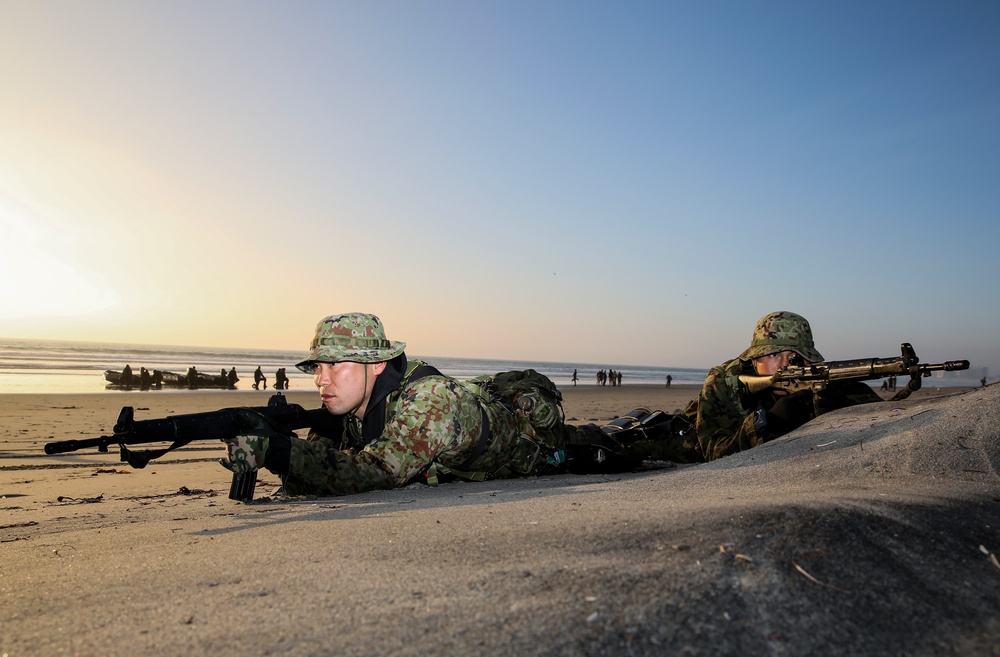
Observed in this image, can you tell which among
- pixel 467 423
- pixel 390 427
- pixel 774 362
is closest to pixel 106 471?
pixel 390 427

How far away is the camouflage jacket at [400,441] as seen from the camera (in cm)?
396

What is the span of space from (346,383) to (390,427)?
51 cm

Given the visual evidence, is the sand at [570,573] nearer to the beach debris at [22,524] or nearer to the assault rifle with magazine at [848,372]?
the beach debris at [22,524]

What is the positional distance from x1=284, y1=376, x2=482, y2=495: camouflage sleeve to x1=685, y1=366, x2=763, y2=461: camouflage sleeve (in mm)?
2816

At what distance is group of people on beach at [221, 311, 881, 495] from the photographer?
4008 mm

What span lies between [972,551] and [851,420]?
3148 millimetres

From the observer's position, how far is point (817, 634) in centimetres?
130

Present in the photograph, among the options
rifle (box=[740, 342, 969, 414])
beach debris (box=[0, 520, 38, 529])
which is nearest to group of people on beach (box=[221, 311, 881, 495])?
rifle (box=[740, 342, 969, 414])

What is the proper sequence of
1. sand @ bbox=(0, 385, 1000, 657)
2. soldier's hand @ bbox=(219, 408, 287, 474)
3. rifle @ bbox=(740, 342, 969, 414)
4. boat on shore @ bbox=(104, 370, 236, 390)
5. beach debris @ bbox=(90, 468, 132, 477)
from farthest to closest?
boat on shore @ bbox=(104, 370, 236, 390) < beach debris @ bbox=(90, 468, 132, 477) < rifle @ bbox=(740, 342, 969, 414) < soldier's hand @ bbox=(219, 408, 287, 474) < sand @ bbox=(0, 385, 1000, 657)

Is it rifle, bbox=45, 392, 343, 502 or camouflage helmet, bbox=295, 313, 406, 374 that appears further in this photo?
camouflage helmet, bbox=295, 313, 406, 374

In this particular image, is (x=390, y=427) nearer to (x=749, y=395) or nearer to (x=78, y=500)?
(x=78, y=500)

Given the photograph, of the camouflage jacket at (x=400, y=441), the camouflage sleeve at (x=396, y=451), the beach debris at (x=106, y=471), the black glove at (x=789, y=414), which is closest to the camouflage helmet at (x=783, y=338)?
the black glove at (x=789, y=414)

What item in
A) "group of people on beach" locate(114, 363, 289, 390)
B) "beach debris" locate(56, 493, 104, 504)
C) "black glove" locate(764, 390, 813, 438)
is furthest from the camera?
"group of people on beach" locate(114, 363, 289, 390)

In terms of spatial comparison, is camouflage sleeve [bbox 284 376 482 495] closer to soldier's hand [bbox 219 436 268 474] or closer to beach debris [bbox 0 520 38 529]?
soldier's hand [bbox 219 436 268 474]
